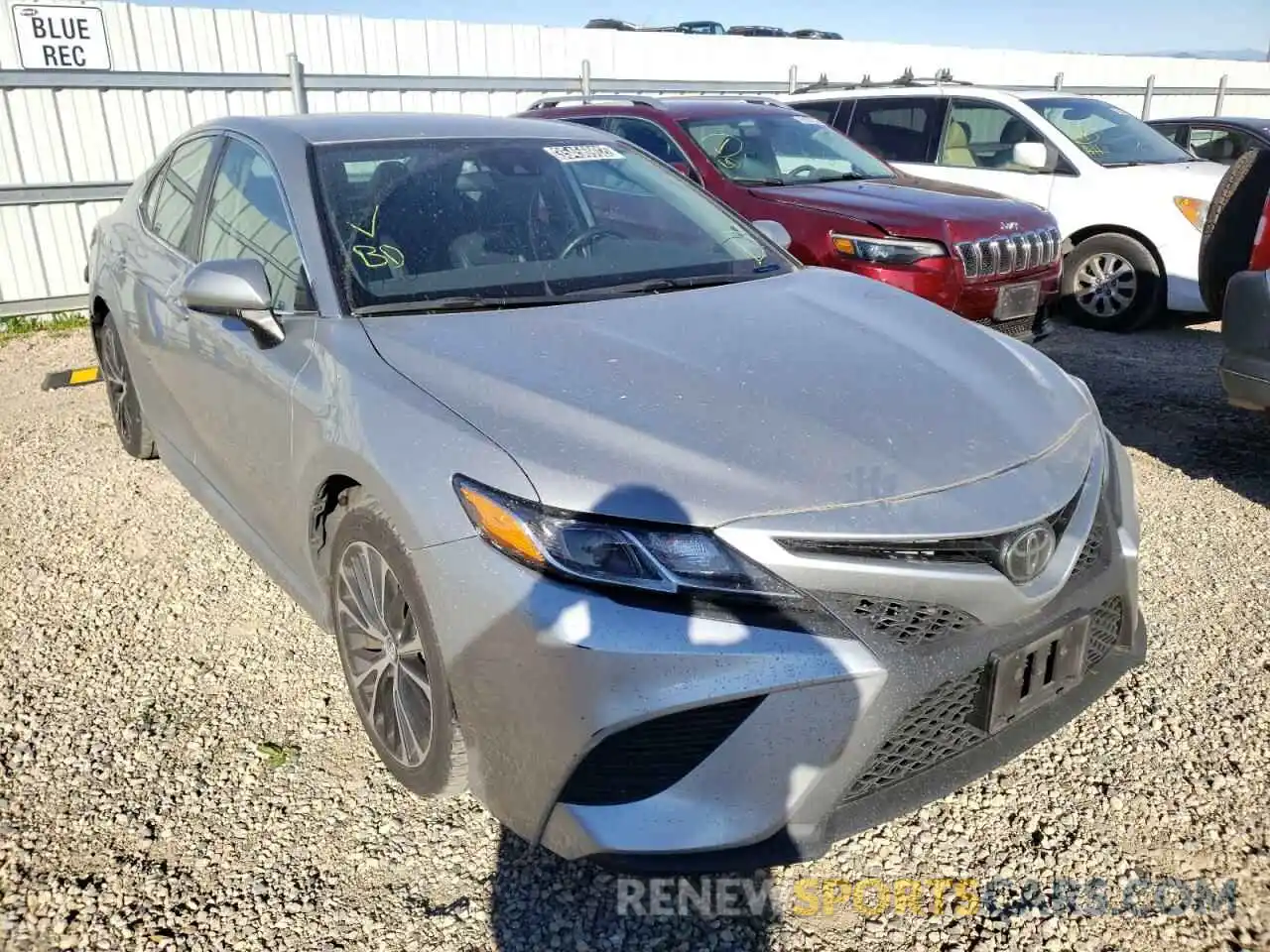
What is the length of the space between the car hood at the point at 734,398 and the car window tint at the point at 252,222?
423 millimetres

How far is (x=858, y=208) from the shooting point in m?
5.70

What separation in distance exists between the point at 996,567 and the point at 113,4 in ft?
28.9

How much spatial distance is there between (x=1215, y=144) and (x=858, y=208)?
5.63 m

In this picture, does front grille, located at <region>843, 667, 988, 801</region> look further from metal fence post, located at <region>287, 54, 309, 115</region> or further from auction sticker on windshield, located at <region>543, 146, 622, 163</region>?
metal fence post, located at <region>287, 54, 309, 115</region>

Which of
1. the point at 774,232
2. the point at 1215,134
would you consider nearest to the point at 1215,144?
the point at 1215,134

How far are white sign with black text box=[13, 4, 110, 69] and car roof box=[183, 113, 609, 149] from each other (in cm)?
539

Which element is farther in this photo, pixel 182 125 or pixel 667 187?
pixel 182 125

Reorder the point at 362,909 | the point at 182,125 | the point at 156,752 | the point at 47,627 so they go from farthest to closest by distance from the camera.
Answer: the point at 182,125
the point at 47,627
the point at 156,752
the point at 362,909

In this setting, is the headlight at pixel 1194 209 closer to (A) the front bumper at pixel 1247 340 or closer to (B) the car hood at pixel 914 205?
(B) the car hood at pixel 914 205

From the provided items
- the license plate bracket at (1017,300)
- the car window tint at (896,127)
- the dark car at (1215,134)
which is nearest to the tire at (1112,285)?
the car window tint at (896,127)

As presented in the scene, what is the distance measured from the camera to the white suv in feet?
23.8

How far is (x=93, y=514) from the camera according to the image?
4348 millimetres

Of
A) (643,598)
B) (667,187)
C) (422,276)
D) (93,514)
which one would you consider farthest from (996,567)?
(93,514)

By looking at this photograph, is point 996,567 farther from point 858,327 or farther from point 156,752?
point 156,752
